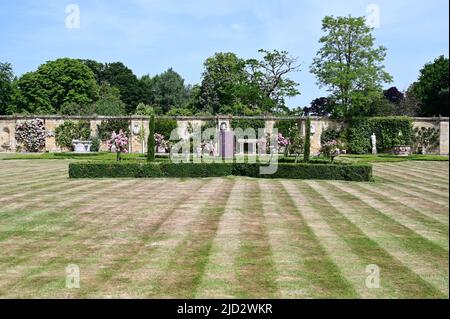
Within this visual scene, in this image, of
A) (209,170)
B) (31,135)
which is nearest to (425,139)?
(209,170)

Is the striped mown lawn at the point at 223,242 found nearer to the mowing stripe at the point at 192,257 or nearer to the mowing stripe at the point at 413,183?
the mowing stripe at the point at 192,257

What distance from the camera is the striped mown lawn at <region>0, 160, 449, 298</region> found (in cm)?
704

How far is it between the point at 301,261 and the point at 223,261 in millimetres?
1322

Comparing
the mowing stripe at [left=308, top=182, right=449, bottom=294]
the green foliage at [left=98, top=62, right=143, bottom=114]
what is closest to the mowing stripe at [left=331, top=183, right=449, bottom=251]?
the mowing stripe at [left=308, top=182, right=449, bottom=294]

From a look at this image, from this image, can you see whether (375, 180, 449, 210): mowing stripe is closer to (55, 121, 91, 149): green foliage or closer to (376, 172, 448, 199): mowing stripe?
(376, 172, 448, 199): mowing stripe

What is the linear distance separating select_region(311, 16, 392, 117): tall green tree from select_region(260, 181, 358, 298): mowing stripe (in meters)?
36.2

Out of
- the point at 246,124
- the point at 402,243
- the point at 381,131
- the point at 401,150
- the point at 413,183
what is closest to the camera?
the point at 402,243

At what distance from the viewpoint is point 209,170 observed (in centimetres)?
2500

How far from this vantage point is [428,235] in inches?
412

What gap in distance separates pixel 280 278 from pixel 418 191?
1268 centimetres

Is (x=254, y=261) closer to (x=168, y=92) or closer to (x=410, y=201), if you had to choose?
(x=410, y=201)

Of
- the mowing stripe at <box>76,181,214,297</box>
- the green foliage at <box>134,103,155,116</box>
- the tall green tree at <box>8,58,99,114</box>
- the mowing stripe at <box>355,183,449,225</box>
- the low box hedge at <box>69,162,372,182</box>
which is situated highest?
the tall green tree at <box>8,58,99,114</box>

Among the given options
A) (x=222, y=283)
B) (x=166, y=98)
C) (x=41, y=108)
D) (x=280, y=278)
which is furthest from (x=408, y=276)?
(x=166, y=98)
